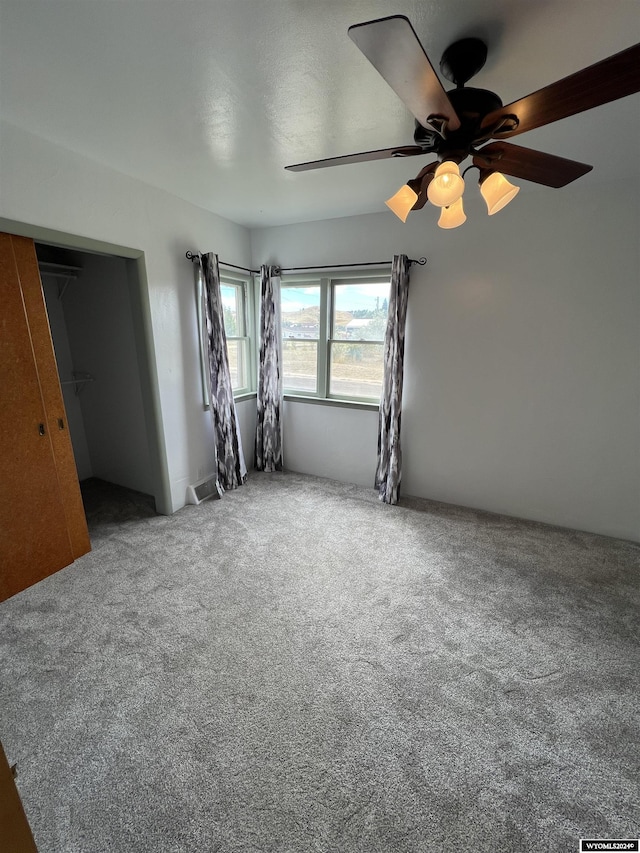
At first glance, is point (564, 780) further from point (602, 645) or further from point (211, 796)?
point (211, 796)

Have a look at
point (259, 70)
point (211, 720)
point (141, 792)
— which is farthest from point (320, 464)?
point (259, 70)

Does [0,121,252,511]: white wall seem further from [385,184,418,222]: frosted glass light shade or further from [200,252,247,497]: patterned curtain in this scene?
[385,184,418,222]: frosted glass light shade

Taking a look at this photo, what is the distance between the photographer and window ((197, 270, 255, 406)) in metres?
3.69

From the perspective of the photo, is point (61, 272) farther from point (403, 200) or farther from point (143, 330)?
point (403, 200)

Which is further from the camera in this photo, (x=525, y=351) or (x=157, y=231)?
(x=525, y=351)

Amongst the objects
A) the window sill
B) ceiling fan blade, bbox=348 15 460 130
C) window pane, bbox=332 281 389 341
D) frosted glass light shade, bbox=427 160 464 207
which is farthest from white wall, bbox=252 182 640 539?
ceiling fan blade, bbox=348 15 460 130

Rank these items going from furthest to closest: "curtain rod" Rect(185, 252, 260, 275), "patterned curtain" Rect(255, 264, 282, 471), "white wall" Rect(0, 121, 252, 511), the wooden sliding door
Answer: "patterned curtain" Rect(255, 264, 282, 471) < "curtain rod" Rect(185, 252, 260, 275) < the wooden sliding door < "white wall" Rect(0, 121, 252, 511)

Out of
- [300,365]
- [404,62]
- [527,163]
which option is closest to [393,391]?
[300,365]

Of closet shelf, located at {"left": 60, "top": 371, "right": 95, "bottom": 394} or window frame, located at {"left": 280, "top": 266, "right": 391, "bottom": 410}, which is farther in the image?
closet shelf, located at {"left": 60, "top": 371, "right": 95, "bottom": 394}

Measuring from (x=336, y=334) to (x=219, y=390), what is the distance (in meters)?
1.32

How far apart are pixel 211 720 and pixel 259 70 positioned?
107 inches

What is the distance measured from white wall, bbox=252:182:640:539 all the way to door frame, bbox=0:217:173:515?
162 centimetres

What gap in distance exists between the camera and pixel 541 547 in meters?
2.66

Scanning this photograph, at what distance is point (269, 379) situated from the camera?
12.5 ft
